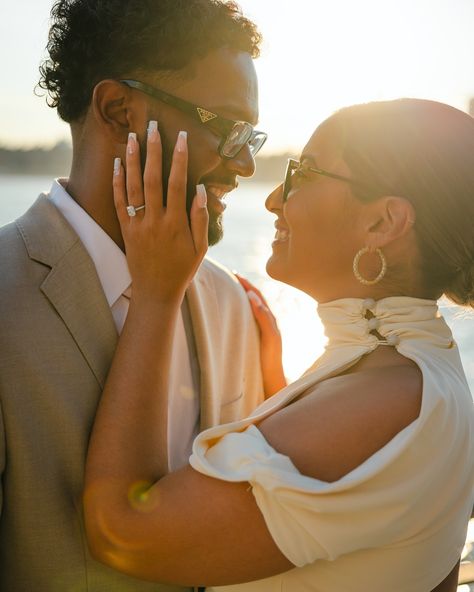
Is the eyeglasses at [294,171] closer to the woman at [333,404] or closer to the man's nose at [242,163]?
the woman at [333,404]

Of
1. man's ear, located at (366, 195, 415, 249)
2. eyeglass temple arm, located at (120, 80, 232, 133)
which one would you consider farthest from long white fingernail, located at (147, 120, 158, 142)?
man's ear, located at (366, 195, 415, 249)

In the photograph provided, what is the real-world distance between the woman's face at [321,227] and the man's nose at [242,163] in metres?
0.29

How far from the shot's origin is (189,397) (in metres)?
2.01

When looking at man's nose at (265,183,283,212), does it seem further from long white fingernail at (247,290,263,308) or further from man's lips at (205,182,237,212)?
long white fingernail at (247,290,263,308)

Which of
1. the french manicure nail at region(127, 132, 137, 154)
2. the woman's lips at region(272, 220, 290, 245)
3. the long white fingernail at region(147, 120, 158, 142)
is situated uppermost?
the long white fingernail at region(147, 120, 158, 142)

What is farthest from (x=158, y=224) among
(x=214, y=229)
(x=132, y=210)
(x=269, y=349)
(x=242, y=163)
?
(x=269, y=349)

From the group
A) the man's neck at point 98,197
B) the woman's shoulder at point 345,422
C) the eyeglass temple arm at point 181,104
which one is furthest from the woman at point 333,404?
the eyeglass temple arm at point 181,104

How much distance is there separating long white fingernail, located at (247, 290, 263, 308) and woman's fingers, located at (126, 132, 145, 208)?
83cm

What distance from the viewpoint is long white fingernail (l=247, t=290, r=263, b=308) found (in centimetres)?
246

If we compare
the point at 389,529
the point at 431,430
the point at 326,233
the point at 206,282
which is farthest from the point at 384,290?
the point at 206,282

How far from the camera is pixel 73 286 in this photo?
1.65 m

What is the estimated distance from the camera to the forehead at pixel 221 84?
1.95m

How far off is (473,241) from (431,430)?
1.96 ft

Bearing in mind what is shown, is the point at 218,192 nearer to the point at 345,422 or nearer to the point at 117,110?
the point at 117,110
